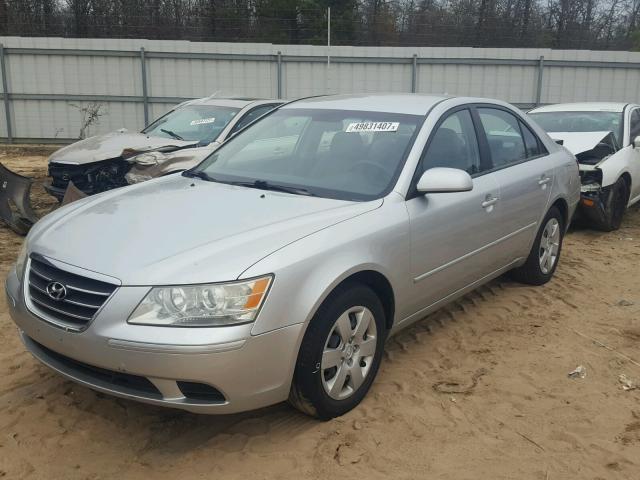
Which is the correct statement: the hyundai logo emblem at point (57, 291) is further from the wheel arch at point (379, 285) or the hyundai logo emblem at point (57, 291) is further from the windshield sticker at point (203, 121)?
the windshield sticker at point (203, 121)

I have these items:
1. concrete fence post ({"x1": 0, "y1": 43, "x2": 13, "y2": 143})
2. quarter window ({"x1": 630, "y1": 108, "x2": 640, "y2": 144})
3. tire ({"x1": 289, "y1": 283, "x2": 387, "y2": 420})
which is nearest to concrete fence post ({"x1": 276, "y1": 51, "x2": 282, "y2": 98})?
concrete fence post ({"x1": 0, "y1": 43, "x2": 13, "y2": 143})

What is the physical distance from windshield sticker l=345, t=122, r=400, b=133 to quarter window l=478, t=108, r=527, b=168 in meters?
0.89

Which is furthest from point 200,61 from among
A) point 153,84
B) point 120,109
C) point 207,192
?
Result: point 207,192

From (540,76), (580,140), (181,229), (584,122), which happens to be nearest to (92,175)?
Answer: (181,229)

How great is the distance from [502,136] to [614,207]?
341 centimetres

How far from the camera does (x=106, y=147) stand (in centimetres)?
736

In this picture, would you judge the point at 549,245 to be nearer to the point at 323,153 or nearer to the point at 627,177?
the point at 323,153

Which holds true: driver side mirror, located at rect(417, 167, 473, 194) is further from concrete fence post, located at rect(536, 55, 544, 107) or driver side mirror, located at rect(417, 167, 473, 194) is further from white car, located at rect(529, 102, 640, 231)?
concrete fence post, located at rect(536, 55, 544, 107)

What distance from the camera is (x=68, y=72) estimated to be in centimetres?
1559

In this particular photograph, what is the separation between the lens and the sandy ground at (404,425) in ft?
9.12

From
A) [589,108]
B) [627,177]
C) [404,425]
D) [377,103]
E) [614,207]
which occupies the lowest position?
[404,425]

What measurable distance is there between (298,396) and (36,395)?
4.79 feet

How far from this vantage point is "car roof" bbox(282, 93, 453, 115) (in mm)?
4036

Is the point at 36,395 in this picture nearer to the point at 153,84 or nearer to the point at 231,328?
the point at 231,328
